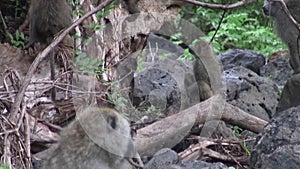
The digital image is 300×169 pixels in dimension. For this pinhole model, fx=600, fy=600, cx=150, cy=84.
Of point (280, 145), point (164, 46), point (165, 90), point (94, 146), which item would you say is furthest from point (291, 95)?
point (164, 46)

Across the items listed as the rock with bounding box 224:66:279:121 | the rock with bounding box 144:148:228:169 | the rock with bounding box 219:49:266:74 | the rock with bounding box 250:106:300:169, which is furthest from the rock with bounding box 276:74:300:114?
the rock with bounding box 219:49:266:74

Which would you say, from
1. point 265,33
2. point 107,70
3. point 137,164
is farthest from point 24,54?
point 265,33

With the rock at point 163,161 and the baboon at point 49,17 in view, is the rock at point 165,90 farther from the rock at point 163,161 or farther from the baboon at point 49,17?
the rock at point 163,161

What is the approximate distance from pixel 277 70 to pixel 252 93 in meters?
2.20

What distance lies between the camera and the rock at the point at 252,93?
6.55 metres

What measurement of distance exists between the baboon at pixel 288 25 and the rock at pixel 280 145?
284cm

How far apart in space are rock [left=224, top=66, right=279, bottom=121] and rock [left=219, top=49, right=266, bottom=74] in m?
Answer: 1.65

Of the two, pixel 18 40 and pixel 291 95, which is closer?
pixel 291 95

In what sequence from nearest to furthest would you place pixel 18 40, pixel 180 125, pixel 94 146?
pixel 94 146 < pixel 180 125 < pixel 18 40

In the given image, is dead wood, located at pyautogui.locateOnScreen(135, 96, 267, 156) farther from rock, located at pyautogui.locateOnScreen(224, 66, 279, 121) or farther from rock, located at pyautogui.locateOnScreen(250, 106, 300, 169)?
rock, located at pyautogui.locateOnScreen(250, 106, 300, 169)

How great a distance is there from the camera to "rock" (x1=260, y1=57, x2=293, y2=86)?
8664 millimetres

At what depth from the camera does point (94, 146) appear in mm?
3350

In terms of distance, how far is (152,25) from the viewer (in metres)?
7.42

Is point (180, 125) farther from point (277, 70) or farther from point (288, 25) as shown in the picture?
point (277, 70)
